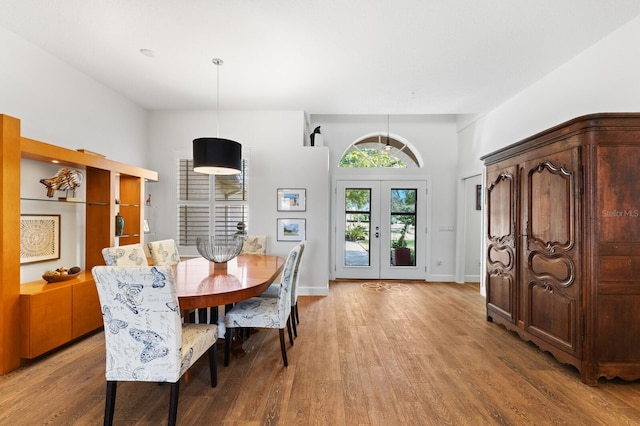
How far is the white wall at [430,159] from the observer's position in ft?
18.2

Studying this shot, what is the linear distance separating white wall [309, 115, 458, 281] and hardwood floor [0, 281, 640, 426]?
247 centimetres

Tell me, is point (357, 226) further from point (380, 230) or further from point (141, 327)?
point (141, 327)

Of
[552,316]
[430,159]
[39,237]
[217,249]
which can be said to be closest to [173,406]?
[217,249]

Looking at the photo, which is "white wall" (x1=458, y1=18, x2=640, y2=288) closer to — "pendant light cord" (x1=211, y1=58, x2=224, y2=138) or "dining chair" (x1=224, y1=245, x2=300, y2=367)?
"dining chair" (x1=224, y1=245, x2=300, y2=367)

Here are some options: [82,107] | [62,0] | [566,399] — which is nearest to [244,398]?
[566,399]

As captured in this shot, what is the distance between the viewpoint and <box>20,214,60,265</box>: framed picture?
109 inches

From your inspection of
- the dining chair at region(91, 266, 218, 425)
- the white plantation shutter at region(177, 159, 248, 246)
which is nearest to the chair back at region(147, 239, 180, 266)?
the white plantation shutter at region(177, 159, 248, 246)

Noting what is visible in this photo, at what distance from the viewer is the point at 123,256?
273 centimetres

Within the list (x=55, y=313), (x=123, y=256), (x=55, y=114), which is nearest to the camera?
(x=55, y=313)

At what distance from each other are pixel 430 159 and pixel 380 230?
5.52ft

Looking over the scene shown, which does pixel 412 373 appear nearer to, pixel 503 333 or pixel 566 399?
pixel 566 399

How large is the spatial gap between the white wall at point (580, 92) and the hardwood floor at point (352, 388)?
2.42m

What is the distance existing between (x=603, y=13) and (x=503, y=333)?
308 centimetres

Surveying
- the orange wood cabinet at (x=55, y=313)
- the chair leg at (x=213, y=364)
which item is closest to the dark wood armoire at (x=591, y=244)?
the chair leg at (x=213, y=364)
